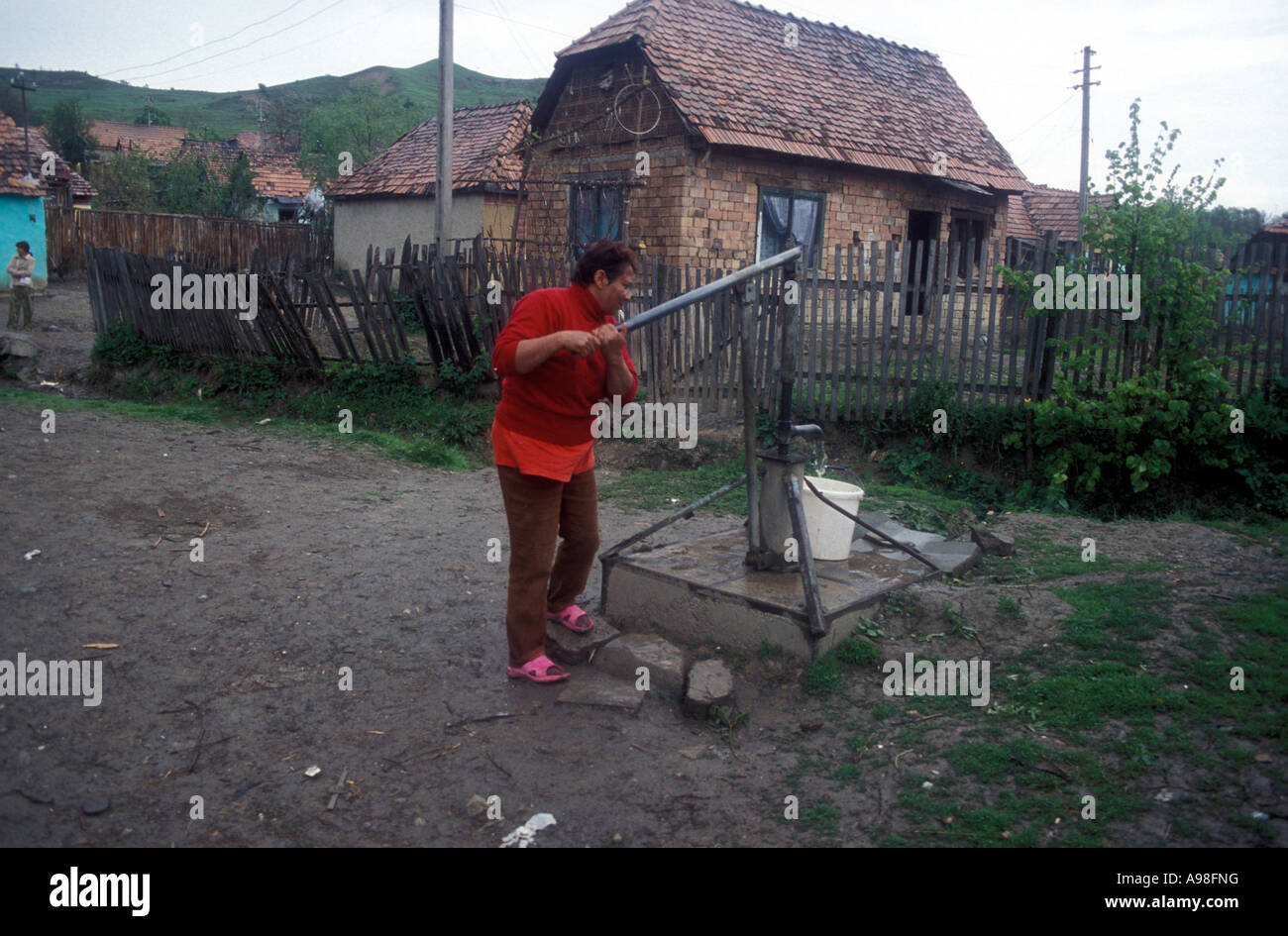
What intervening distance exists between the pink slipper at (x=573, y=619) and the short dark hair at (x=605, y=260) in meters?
1.56

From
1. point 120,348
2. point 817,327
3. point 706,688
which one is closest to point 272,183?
point 120,348

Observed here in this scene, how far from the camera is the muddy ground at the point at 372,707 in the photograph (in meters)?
2.89

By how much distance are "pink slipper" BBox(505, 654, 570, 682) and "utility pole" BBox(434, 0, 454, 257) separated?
9.25 metres

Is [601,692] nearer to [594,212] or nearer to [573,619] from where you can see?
[573,619]

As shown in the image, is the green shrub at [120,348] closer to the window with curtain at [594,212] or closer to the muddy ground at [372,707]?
the muddy ground at [372,707]

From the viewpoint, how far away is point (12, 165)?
820 inches

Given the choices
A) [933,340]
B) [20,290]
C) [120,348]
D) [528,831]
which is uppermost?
[20,290]

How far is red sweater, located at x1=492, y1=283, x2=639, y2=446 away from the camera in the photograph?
3520 mm

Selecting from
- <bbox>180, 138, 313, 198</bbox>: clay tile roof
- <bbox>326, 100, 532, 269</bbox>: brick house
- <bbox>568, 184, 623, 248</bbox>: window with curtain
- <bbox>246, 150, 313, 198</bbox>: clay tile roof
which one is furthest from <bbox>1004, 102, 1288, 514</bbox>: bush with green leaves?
<bbox>246, 150, 313, 198</bbox>: clay tile roof

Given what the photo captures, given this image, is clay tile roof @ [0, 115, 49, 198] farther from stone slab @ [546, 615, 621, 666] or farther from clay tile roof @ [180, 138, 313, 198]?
stone slab @ [546, 615, 621, 666]

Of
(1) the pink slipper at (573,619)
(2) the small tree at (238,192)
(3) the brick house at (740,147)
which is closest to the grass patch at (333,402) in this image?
(3) the brick house at (740,147)

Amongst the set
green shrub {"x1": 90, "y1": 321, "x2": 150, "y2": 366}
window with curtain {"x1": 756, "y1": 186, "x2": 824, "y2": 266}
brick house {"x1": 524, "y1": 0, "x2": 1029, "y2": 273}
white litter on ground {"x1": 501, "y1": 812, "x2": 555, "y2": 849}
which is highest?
brick house {"x1": 524, "y1": 0, "x2": 1029, "y2": 273}

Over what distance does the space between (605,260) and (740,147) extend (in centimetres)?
878
